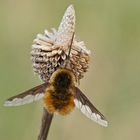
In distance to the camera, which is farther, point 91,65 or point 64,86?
point 91,65

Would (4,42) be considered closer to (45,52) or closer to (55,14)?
(55,14)

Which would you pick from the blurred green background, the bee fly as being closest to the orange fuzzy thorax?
the bee fly

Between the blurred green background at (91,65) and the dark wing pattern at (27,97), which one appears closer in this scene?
the dark wing pattern at (27,97)

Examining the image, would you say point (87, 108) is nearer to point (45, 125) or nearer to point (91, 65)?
point (45, 125)

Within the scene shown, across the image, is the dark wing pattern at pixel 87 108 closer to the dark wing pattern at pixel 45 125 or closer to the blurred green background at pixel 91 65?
the dark wing pattern at pixel 45 125

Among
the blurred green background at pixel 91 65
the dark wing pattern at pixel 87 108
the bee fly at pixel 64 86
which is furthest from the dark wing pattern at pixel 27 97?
the blurred green background at pixel 91 65

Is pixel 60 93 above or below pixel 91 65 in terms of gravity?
below

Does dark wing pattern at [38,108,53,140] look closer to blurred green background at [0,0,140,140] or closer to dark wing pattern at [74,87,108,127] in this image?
dark wing pattern at [74,87,108,127]

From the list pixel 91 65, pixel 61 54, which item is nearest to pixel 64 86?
pixel 61 54
